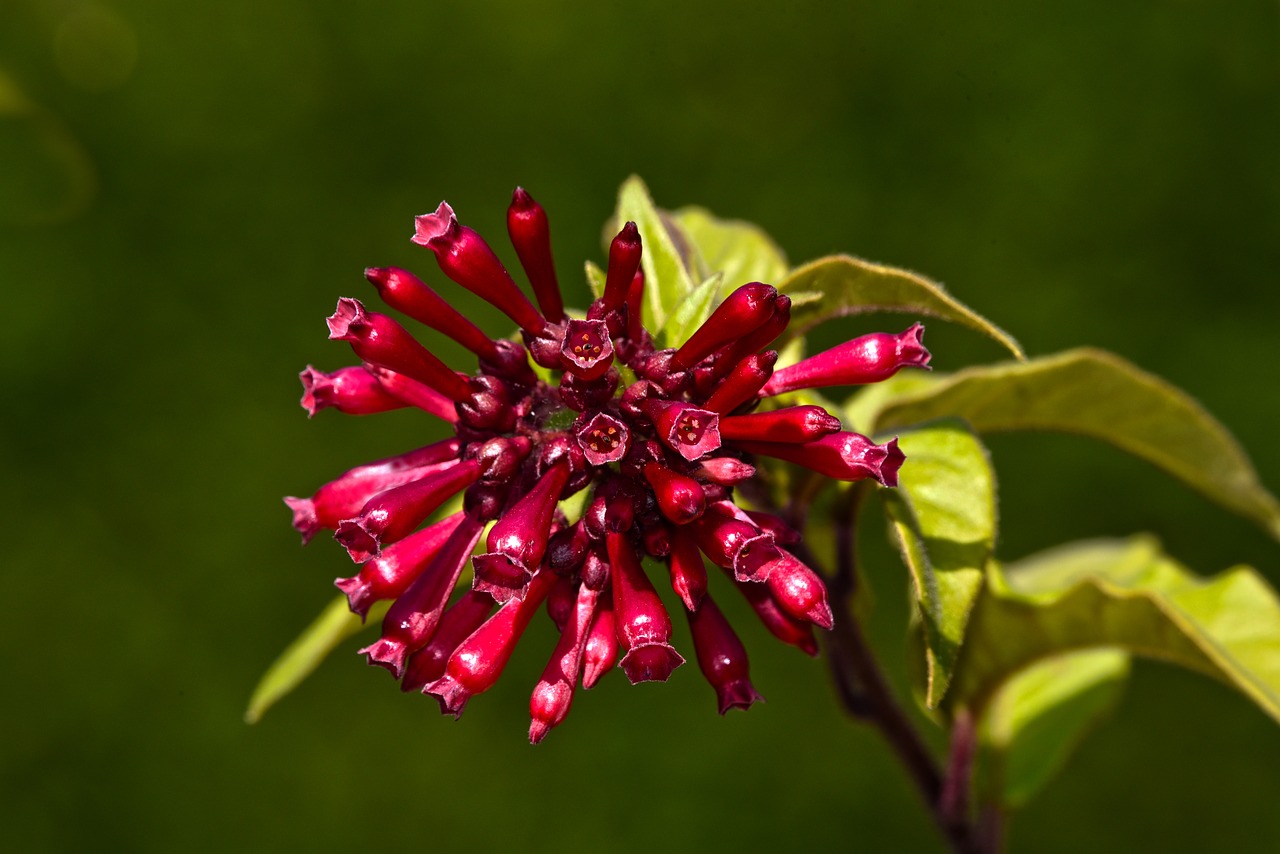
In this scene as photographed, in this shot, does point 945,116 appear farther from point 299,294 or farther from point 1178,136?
point 299,294

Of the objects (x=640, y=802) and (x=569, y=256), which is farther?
(x=569, y=256)

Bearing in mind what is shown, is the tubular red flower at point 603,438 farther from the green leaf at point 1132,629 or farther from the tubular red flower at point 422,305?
the green leaf at point 1132,629

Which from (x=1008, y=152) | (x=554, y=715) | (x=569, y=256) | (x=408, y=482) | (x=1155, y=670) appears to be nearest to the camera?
(x=554, y=715)

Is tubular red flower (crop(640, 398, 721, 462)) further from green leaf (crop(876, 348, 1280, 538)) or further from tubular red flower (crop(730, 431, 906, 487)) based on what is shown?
green leaf (crop(876, 348, 1280, 538))

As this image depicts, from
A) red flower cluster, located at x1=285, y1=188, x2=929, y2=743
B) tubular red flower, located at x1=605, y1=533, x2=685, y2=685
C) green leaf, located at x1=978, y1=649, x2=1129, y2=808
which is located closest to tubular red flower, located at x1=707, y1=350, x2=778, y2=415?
red flower cluster, located at x1=285, y1=188, x2=929, y2=743

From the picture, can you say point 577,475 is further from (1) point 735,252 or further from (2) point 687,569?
(1) point 735,252

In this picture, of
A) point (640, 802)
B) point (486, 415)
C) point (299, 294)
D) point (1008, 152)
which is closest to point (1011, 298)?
point (1008, 152)
